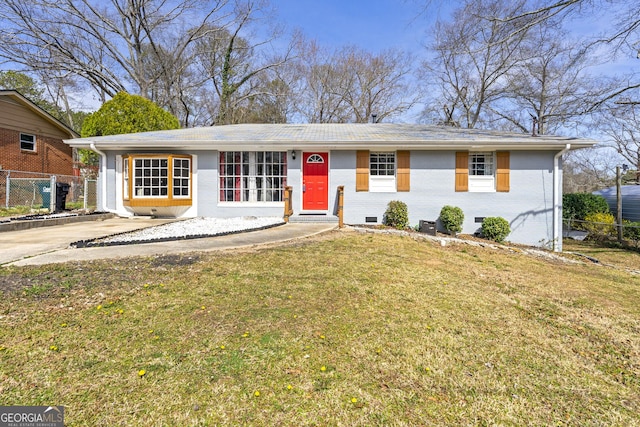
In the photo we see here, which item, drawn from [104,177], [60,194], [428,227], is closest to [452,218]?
[428,227]

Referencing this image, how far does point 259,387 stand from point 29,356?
6.09ft

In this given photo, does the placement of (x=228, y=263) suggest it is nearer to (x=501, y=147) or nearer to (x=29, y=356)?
(x=29, y=356)

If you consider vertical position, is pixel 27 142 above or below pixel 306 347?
above

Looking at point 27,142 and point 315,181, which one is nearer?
point 315,181

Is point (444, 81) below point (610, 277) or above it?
above

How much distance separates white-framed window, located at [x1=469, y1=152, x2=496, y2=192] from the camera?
33.1 feet

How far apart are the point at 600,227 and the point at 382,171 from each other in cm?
977

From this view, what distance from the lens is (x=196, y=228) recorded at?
807 centimetres

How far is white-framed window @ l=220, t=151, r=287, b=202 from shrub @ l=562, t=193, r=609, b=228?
13955mm

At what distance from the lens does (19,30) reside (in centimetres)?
1772

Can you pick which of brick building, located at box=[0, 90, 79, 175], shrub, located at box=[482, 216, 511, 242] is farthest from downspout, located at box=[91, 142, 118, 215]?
shrub, located at box=[482, 216, 511, 242]

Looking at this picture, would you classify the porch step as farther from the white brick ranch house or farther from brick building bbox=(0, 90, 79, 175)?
brick building bbox=(0, 90, 79, 175)

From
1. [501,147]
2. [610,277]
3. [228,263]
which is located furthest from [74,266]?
[501,147]

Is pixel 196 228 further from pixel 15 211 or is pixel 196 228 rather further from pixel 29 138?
pixel 29 138
